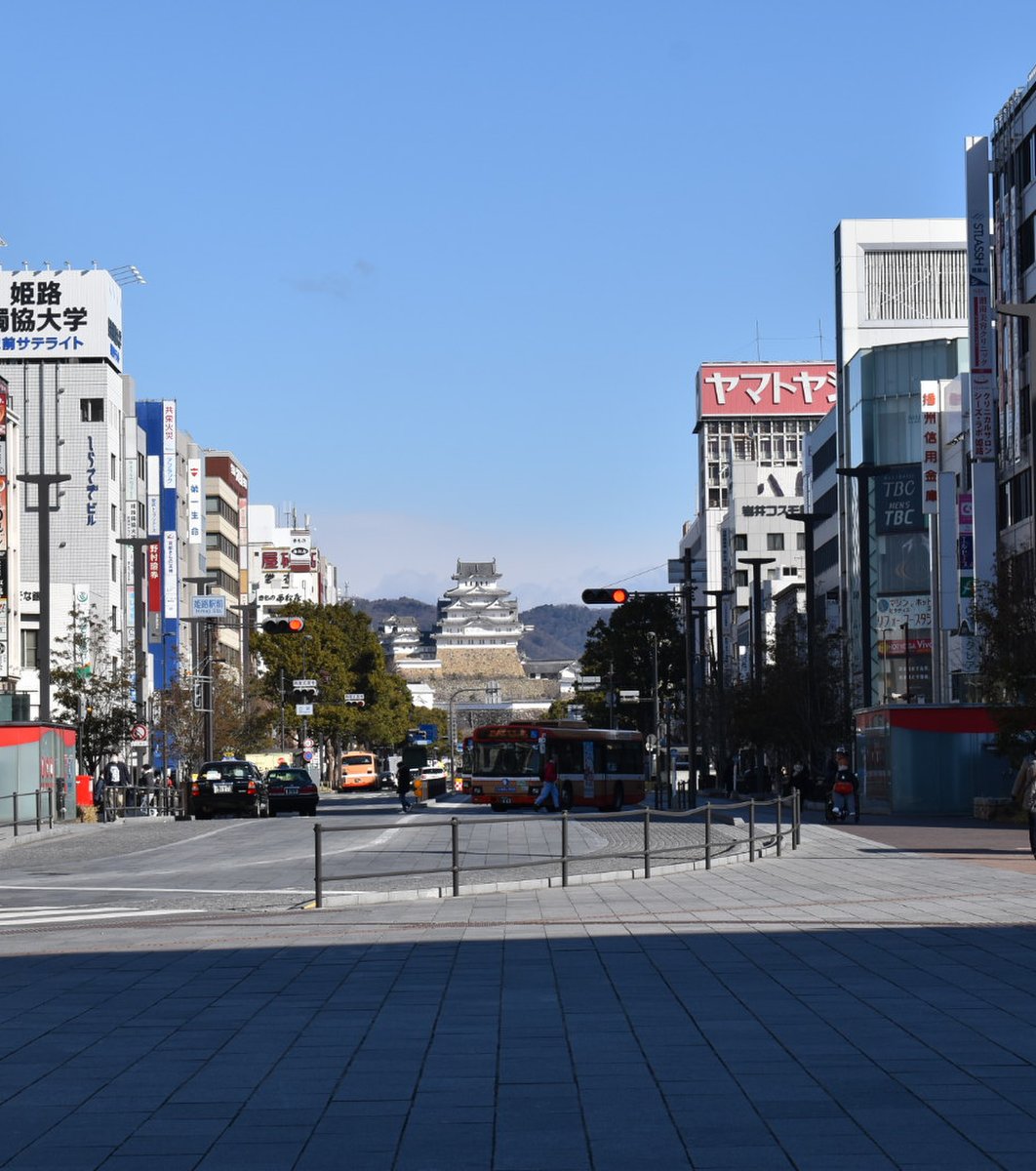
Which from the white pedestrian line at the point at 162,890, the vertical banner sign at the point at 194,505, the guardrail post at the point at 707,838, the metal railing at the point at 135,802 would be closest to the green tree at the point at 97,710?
the metal railing at the point at 135,802

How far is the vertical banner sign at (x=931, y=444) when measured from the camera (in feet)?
232

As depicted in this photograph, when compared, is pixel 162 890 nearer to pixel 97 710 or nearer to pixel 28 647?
pixel 97 710

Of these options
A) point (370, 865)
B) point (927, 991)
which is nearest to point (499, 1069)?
point (927, 991)

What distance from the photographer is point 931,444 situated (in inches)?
2872

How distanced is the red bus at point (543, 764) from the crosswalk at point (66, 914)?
37366 mm

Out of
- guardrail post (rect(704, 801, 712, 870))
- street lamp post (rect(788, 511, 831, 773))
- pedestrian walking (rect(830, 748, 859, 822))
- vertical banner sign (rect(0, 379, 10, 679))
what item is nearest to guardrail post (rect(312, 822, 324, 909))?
guardrail post (rect(704, 801, 712, 870))

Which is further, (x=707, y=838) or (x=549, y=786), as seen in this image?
(x=549, y=786)

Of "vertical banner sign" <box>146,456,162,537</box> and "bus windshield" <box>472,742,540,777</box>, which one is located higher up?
"vertical banner sign" <box>146,456,162,537</box>

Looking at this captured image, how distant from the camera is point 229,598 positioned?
136 metres

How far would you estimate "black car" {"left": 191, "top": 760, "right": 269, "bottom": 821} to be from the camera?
55.6 m

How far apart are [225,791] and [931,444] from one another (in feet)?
104

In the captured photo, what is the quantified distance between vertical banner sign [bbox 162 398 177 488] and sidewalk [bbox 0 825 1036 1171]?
8797cm

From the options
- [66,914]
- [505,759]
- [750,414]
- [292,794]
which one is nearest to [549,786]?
[505,759]

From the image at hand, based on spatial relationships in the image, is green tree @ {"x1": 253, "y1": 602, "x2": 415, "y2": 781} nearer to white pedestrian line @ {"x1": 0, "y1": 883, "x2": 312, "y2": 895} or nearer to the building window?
the building window
